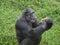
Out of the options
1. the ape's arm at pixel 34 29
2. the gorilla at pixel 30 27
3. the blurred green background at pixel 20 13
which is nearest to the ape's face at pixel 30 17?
the gorilla at pixel 30 27

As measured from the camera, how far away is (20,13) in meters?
10.1

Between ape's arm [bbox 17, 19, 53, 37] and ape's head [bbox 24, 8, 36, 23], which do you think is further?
ape's head [bbox 24, 8, 36, 23]

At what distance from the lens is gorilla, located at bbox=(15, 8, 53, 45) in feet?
19.7

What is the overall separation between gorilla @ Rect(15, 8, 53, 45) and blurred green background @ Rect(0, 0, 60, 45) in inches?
66.7

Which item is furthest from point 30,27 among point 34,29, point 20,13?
point 20,13

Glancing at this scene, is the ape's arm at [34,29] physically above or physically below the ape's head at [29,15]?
below

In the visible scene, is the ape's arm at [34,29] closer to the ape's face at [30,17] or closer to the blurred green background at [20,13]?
the ape's face at [30,17]

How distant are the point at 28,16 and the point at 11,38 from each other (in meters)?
2.21

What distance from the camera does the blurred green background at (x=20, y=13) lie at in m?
8.27

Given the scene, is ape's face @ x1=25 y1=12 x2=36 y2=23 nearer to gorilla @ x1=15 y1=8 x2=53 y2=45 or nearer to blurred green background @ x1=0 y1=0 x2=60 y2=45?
gorilla @ x1=15 y1=8 x2=53 y2=45

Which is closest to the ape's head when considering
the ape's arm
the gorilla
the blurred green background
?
the gorilla

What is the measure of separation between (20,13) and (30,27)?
389cm

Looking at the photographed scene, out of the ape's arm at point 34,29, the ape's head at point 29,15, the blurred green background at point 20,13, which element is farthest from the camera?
the blurred green background at point 20,13

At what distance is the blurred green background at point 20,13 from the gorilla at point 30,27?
1.69 m
